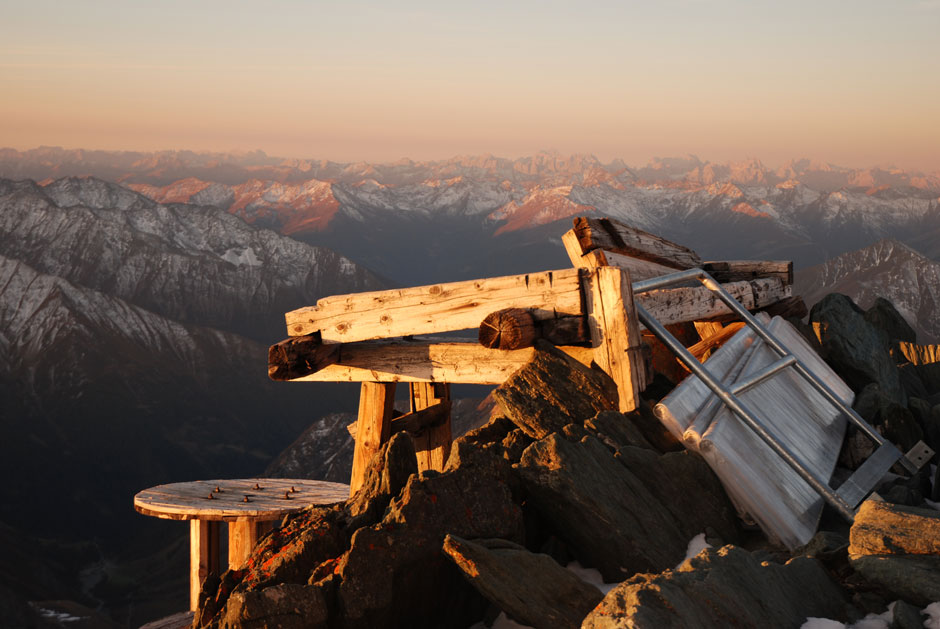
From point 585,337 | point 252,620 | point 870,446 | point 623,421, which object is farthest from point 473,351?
point 252,620

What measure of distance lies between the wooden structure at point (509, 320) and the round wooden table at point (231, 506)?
0.97 metres

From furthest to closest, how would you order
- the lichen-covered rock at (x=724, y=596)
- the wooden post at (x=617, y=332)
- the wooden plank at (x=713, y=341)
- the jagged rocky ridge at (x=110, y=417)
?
the jagged rocky ridge at (x=110, y=417) < the wooden plank at (x=713, y=341) < the wooden post at (x=617, y=332) < the lichen-covered rock at (x=724, y=596)

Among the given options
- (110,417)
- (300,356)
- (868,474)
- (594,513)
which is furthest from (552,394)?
(110,417)

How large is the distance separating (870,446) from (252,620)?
581cm

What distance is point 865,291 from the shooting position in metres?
163

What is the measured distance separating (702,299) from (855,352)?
2107 mm

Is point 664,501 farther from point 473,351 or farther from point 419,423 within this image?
point 419,423

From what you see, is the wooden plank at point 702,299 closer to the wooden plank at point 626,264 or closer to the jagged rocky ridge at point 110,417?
the wooden plank at point 626,264

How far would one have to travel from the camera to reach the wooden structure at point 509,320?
22.0ft

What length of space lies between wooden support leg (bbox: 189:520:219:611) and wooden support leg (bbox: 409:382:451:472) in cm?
298

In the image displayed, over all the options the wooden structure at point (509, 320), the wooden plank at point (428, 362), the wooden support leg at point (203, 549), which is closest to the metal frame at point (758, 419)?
the wooden structure at point (509, 320)

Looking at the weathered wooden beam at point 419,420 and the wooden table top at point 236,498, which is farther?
the weathered wooden beam at point 419,420

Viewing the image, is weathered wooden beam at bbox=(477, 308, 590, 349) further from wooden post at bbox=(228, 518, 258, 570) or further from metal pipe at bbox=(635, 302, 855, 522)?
wooden post at bbox=(228, 518, 258, 570)

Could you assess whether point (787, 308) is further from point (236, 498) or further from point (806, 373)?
point (236, 498)
